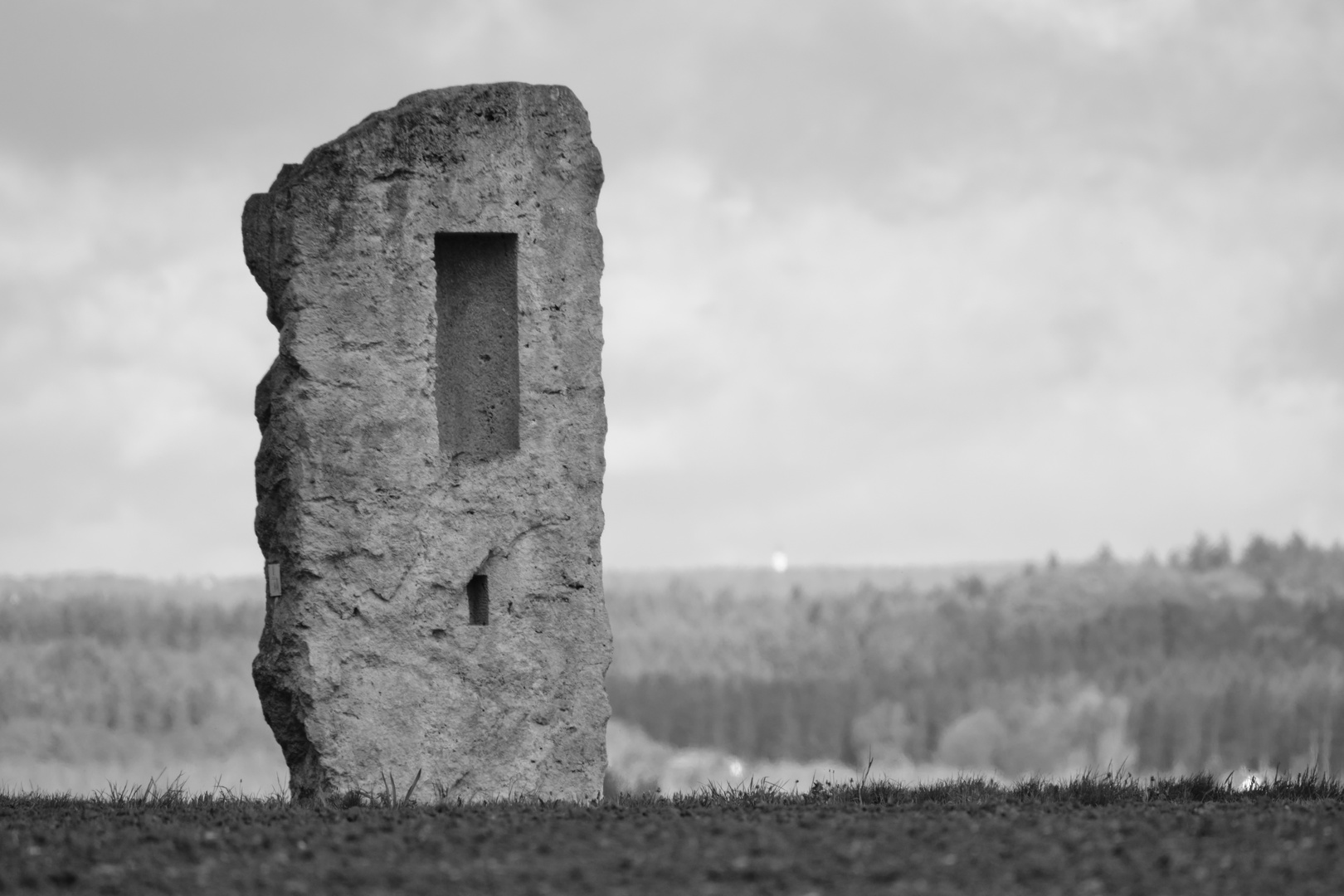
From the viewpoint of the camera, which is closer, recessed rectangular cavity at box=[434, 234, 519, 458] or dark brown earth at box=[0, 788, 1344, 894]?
dark brown earth at box=[0, 788, 1344, 894]

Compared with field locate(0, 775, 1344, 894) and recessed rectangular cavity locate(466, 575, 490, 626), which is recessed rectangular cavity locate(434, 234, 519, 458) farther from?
field locate(0, 775, 1344, 894)

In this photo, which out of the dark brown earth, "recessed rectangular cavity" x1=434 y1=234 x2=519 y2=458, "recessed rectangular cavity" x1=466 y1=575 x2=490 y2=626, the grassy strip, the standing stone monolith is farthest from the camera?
"recessed rectangular cavity" x1=434 y1=234 x2=519 y2=458

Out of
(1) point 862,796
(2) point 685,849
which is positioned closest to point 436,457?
(1) point 862,796

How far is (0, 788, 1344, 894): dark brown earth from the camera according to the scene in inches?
274

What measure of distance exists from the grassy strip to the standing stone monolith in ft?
1.53

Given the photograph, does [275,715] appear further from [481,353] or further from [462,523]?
[481,353]

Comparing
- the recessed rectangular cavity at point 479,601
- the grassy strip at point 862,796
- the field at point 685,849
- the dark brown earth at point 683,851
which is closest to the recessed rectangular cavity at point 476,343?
the recessed rectangular cavity at point 479,601

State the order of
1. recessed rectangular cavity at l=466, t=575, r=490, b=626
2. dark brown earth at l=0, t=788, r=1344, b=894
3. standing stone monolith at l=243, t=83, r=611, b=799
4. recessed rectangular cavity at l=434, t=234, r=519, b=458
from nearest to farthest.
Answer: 1. dark brown earth at l=0, t=788, r=1344, b=894
2. standing stone monolith at l=243, t=83, r=611, b=799
3. recessed rectangular cavity at l=466, t=575, r=490, b=626
4. recessed rectangular cavity at l=434, t=234, r=519, b=458

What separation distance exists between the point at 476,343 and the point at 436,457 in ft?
3.00

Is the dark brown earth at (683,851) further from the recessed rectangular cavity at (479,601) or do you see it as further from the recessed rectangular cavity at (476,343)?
the recessed rectangular cavity at (476,343)

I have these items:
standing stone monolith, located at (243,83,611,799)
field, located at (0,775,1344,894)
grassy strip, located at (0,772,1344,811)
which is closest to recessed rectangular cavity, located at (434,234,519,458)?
standing stone monolith, located at (243,83,611,799)

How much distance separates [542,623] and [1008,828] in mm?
3582

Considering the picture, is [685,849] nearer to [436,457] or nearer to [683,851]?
[683,851]

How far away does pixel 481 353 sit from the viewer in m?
11.1
